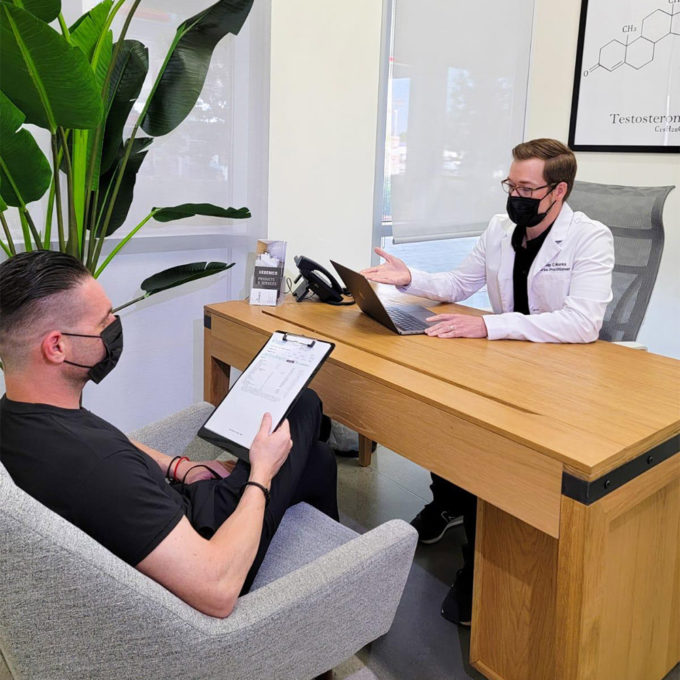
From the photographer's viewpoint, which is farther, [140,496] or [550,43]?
[550,43]

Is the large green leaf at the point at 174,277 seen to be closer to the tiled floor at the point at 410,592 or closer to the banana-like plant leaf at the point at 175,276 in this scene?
the banana-like plant leaf at the point at 175,276

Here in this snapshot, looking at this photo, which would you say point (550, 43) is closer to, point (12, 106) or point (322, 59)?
point (322, 59)

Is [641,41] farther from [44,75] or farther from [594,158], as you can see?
[44,75]

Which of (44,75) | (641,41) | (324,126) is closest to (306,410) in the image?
(44,75)

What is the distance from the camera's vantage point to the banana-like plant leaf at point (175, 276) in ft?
7.23

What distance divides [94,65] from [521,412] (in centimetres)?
149

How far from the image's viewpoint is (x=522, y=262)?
2.18 meters

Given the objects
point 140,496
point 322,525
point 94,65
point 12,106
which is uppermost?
point 94,65

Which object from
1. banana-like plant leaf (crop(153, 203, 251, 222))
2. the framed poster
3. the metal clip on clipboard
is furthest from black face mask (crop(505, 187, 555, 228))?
the framed poster

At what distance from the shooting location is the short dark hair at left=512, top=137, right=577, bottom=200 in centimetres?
204

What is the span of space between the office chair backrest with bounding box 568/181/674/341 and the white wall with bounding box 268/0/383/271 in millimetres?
1291

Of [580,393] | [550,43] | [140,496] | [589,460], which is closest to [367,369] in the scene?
[580,393]

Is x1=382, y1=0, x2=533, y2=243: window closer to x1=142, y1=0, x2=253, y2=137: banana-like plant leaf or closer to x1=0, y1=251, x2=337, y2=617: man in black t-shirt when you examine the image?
x1=142, y1=0, x2=253, y2=137: banana-like plant leaf

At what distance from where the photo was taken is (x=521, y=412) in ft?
4.57
